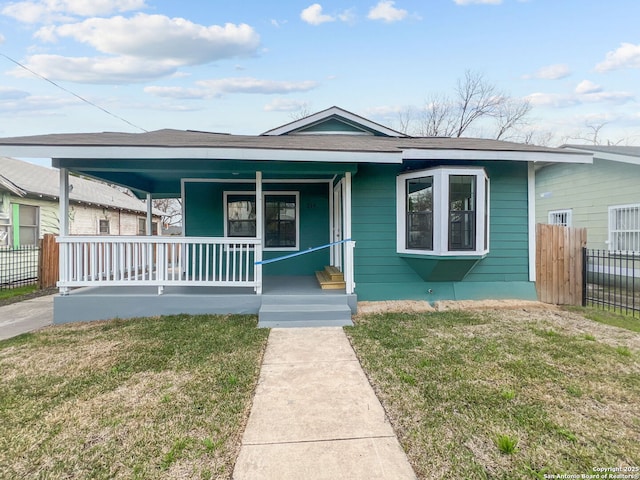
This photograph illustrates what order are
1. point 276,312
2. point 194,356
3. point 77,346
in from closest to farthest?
point 194,356
point 77,346
point 276,312

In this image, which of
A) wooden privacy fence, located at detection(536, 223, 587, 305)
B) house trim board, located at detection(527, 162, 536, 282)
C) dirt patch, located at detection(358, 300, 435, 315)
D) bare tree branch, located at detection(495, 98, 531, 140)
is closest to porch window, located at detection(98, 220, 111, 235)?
dirt patch, located at detection(358, 300, 435, 315)

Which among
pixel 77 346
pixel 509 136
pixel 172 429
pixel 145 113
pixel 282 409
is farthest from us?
pixel 509 136

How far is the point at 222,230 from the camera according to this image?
24.8ft

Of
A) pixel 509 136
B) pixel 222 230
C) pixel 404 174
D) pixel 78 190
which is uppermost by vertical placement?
pixel 509 136

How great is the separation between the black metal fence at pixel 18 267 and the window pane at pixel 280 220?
7022 millimetres

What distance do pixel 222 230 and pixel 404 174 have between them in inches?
169

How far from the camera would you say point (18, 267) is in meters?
9.21

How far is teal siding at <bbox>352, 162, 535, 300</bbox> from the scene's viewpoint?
20.4 feet

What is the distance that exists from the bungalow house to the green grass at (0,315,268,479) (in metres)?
1.00

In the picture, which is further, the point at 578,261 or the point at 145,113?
the point at 145,113

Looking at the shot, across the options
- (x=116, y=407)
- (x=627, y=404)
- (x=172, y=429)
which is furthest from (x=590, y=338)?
(x=116, y=407)

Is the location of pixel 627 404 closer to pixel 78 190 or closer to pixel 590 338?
pixel 590 338

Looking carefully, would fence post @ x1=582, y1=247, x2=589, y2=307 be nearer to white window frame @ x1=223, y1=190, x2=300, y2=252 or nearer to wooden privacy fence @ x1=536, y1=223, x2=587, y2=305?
wooden privacy fence @ x1=536, y1=223, x2=587, y2=305

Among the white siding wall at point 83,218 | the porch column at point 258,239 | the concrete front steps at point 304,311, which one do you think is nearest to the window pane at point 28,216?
the white siding wall at point 83,218
